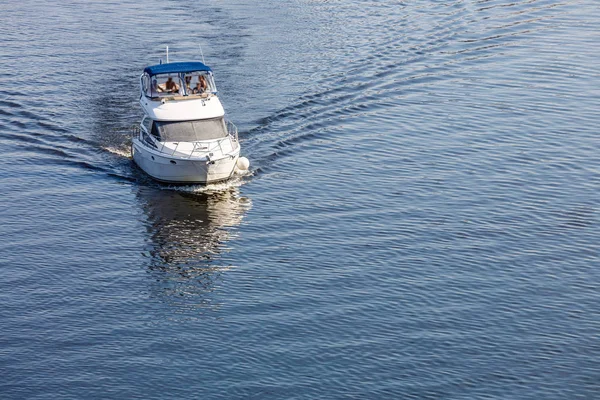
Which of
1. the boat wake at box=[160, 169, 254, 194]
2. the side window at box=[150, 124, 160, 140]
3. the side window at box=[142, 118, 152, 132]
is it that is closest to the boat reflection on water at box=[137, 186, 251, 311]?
the boat wake at box=[160, 169, 254, 194]

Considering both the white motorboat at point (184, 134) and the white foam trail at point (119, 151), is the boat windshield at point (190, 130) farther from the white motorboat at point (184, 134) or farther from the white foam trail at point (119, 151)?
the white foam trail at point (119, 151)

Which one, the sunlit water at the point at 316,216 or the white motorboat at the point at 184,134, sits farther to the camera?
the white motorboat at the point at 184,134

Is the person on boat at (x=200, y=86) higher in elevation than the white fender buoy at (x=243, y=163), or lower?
higher

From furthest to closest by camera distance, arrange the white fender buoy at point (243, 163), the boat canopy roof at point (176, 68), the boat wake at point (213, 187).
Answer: the boat canopy roof at point (176, 68), the white fender buoy at point (243, 163), the boat wake at point (213, 187)

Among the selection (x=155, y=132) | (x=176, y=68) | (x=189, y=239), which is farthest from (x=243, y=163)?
(x=176, y=68)

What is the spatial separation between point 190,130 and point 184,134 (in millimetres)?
433

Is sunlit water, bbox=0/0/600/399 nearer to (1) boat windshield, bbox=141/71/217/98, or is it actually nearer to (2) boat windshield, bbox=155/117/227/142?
(2) boat windshield, bbox=155/117/227/142

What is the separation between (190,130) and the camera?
187 ft

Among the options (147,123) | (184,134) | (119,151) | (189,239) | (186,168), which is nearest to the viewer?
(189,239)

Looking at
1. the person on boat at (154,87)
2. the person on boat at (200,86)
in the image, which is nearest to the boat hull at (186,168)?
the person on boat at (154,87)

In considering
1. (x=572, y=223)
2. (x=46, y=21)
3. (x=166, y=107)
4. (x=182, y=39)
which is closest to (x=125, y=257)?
(x=166, y=107)

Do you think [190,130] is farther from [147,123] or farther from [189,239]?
[189,239]

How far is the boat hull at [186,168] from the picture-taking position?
5512cm

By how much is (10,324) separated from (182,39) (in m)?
41.9
